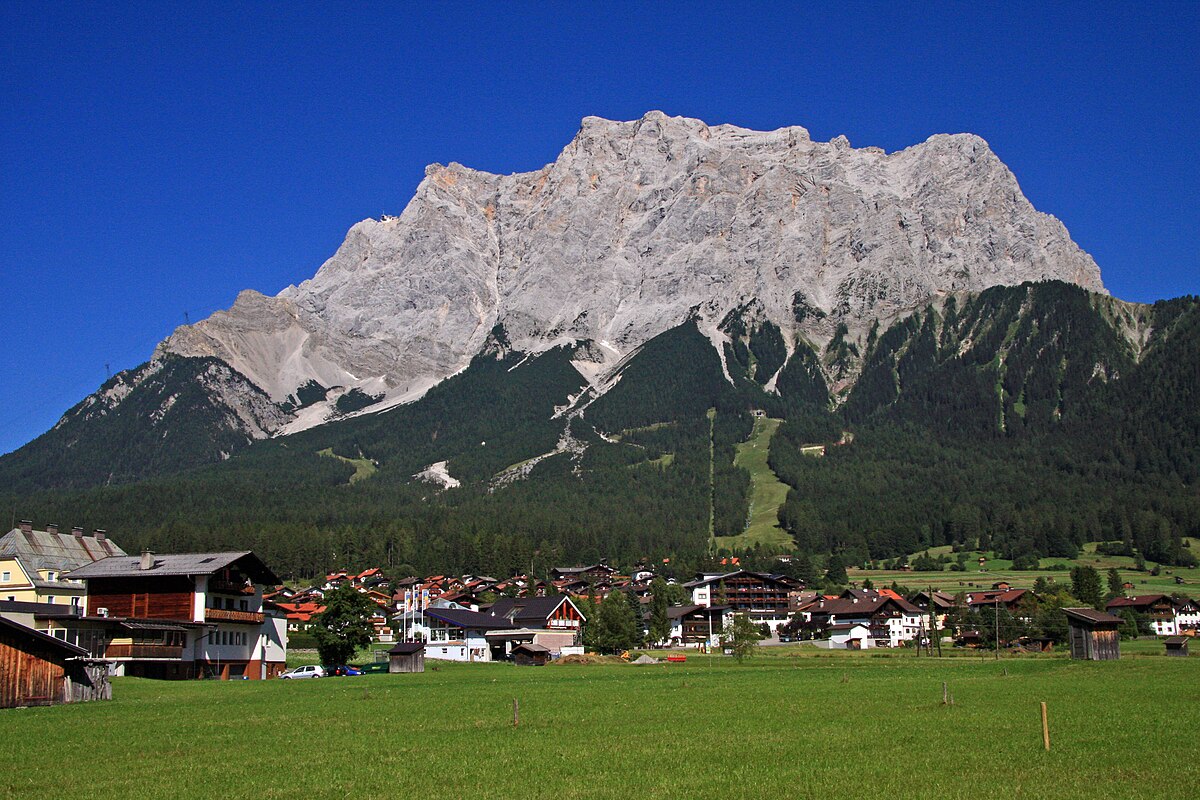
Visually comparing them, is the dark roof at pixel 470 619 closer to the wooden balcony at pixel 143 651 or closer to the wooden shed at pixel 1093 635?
the wooden balcony at pixel 143 651

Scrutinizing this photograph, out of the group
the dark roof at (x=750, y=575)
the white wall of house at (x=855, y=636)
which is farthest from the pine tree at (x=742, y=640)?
the dark roof at (x=750, y=575)

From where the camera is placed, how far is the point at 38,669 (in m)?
42.0

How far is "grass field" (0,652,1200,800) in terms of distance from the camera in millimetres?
22188

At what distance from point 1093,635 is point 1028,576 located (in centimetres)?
10150

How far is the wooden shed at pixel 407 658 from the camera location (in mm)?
73688

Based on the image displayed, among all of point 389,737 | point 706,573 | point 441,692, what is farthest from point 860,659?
point 706,573

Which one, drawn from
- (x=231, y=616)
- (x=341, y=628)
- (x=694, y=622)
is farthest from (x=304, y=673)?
(x=694, y=622)

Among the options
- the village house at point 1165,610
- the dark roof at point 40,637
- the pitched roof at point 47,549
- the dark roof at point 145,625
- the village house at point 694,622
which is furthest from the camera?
the village house at point 694,622

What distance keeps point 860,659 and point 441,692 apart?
42.3 meters

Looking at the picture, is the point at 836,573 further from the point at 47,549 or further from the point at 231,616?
the point at 47,549

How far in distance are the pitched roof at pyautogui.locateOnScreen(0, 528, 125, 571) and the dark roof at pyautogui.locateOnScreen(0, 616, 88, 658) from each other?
39384mm

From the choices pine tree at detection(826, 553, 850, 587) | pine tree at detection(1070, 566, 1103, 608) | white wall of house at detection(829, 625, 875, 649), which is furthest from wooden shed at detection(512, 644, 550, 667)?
pine tree at detection(826, 553, 850, 587)

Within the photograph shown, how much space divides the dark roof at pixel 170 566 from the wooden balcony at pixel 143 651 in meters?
4.76

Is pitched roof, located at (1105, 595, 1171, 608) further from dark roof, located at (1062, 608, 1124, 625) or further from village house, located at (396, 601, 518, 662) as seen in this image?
village house, located at (396, 601, 518, 662)
